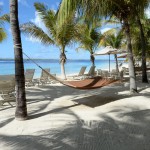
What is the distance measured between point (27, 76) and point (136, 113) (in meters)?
7.92

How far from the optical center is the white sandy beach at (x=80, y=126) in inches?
177

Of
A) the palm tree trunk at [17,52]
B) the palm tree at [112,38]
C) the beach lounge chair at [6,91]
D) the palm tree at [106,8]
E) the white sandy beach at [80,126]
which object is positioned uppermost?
the palm tree at [112,38]

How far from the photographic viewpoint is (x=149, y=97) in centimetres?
860

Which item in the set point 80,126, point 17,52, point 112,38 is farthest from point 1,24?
point 112,38

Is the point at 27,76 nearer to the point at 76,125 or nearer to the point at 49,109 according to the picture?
the point at 49,109

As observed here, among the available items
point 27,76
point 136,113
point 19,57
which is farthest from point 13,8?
point 27,76

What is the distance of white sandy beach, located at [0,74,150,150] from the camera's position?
4.49 meters

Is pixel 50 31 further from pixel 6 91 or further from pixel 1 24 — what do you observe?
pixel 6 91

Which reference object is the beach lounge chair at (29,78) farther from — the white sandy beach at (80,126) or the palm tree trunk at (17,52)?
the palm tree trunk at (17,52)

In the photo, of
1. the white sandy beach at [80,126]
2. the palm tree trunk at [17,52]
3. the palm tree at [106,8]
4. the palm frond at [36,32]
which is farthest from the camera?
the palm frond at [36,32]

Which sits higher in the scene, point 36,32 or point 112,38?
point 112,38

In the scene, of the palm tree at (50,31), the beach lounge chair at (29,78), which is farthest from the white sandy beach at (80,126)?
the palm tree at (50,31)

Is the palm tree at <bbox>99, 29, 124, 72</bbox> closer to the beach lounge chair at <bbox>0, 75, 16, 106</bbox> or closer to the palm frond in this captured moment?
the palm frond

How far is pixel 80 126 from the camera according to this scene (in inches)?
218
